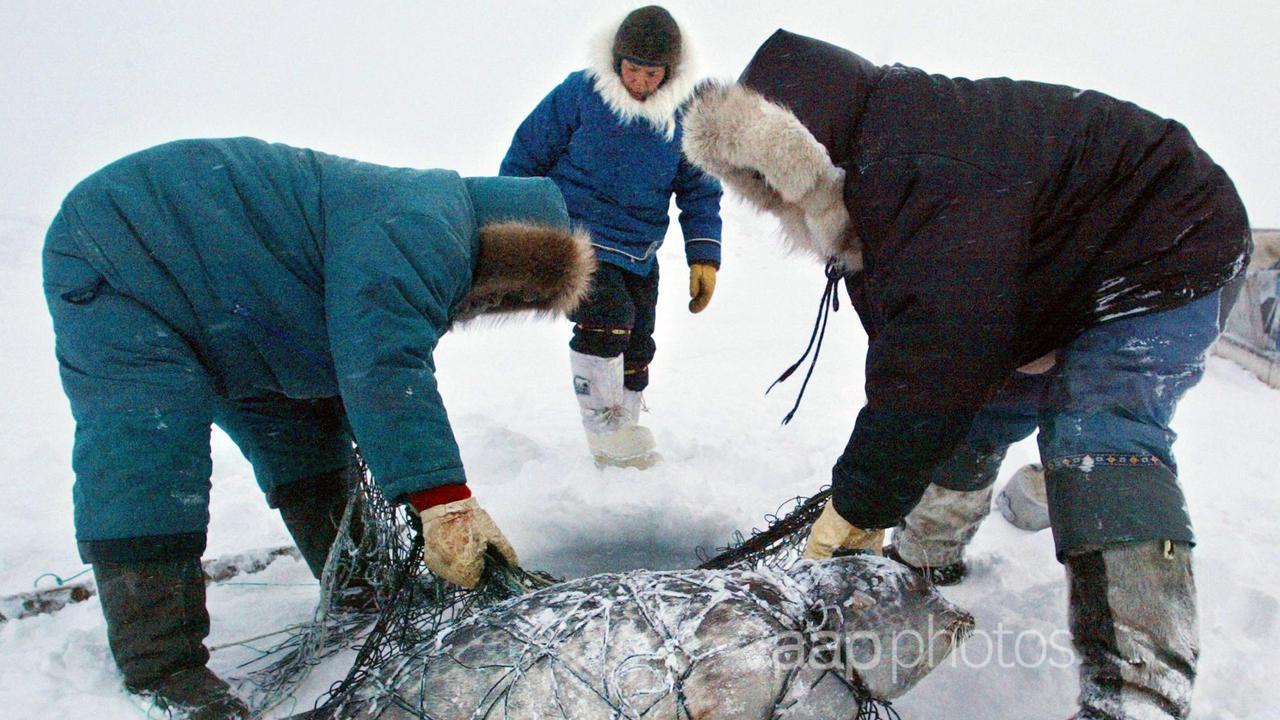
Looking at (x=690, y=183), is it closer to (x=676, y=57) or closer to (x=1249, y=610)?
(x=676, y=57)

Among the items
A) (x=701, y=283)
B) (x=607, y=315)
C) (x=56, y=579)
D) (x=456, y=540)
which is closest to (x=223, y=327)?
(x=456, y=540)

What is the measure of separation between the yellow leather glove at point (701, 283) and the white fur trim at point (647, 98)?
2.24ft

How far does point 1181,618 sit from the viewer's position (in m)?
1.56

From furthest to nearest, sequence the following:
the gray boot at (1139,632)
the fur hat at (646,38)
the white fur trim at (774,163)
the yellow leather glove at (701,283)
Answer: the yellow leather glove at (701,283)
the fur hat at (646,38)
the white fur trim at (774,163)
the gray boot at (1139,632)

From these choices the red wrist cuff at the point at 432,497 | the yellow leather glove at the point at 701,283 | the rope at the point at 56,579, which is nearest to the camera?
the red wrist cuff at the point at 432,497

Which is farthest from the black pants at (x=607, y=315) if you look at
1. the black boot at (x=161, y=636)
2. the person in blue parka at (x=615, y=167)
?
the black boot at (x=161, y=636)

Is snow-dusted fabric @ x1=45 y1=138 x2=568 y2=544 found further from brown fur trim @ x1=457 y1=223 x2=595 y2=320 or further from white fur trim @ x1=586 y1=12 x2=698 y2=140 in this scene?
white fur trim @ x1=586 y1=12 x2=698 y2=140

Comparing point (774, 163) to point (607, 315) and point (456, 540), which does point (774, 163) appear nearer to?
point (456, 540)

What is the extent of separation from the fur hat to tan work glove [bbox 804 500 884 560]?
2.30m

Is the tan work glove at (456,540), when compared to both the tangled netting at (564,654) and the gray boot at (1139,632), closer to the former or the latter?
the tangled netting at (564,654)

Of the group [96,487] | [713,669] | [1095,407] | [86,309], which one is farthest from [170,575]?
[1095,407]

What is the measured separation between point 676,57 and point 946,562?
7.99 feet

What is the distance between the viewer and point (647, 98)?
354cm

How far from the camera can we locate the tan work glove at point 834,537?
6.59 feet
